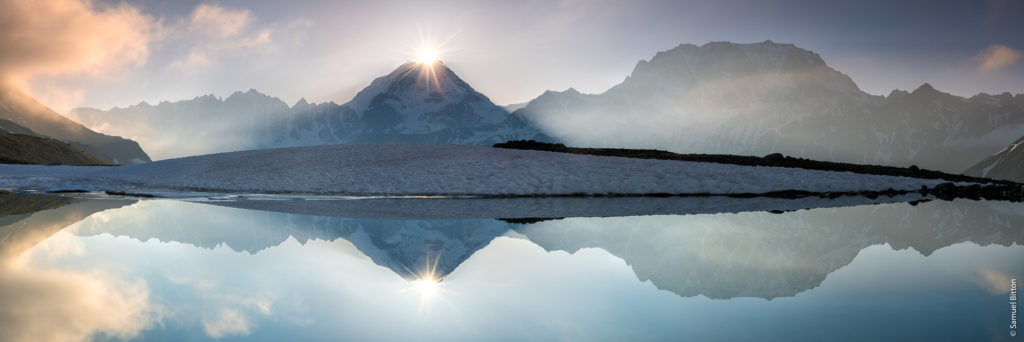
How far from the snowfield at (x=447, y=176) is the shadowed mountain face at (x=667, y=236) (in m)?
17.0

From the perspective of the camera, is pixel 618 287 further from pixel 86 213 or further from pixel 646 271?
pixel 86 213

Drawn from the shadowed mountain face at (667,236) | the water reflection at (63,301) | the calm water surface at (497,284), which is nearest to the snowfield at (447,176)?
the shadowed mountain face at (667,236)

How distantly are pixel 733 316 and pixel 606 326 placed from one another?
1979mm

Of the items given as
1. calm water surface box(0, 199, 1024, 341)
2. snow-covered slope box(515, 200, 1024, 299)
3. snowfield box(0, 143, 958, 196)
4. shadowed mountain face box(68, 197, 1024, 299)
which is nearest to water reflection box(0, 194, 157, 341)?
calm water surface box(0, 199, 1024, 341)

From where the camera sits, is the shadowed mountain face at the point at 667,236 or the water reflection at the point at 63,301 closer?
the water reflection at the point at 63,301

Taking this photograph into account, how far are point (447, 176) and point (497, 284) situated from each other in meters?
36.3

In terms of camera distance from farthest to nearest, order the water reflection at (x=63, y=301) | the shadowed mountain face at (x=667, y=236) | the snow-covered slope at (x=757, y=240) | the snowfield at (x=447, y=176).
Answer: the snowfield at (x=447, y=176) < the shadowed mountain face at (x=667, y=236) < the snow-covered slope at (x=757, y=240) < the water reflection at (x=63, y=301)

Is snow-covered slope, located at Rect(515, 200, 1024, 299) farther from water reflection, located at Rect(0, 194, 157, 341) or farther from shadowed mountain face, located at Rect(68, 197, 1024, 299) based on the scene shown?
water reflection, located at Rect(0, 194, 157, 341)

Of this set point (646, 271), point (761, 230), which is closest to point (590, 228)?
point (761, 230)

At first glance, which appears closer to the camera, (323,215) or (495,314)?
(495,314)

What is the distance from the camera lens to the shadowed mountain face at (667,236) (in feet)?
38.7

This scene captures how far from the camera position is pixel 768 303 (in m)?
8.91

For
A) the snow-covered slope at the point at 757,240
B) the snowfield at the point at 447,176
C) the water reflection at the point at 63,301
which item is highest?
the snowfield at the point at 447,176

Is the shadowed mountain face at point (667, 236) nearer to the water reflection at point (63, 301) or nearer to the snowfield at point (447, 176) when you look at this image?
the water reflection at point (63, 301)
